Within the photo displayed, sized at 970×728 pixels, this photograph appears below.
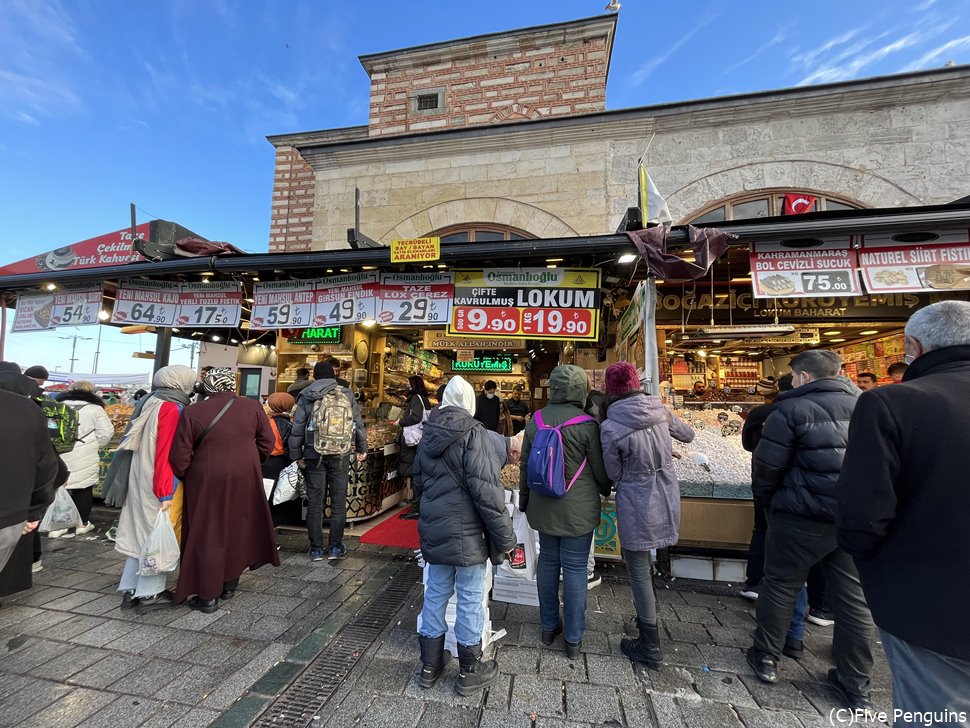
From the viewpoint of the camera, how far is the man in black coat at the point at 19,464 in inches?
102

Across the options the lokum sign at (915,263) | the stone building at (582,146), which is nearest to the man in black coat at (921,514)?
the lokum sign at (915,263)

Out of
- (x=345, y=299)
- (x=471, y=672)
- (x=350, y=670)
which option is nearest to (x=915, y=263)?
(x=471, y=672)

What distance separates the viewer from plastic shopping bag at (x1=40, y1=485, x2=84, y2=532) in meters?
4.92

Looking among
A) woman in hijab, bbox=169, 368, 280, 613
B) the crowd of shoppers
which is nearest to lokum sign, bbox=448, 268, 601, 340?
the crowd of shoppers

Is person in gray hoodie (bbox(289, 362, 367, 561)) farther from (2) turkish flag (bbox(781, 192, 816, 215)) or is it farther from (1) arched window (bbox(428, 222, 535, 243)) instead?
(2) turkish flag (bbox(781, 192, 816, 215))

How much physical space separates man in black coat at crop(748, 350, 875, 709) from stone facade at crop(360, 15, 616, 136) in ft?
26.1

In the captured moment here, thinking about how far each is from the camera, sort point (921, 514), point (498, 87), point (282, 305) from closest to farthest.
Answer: point (921, 514) → point (282, 305) → point (498, 87)

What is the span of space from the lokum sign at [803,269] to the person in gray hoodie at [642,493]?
2.56m

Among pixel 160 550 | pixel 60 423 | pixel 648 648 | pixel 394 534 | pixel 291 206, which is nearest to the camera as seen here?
pixel 648 648

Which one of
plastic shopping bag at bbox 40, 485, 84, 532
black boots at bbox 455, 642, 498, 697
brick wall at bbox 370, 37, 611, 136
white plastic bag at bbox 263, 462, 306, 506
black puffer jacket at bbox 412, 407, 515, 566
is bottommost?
black boots at bbox 455, 642, 498, 697

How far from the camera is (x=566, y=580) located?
2.97m

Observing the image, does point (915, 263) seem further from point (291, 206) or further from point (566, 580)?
point (291, 206)

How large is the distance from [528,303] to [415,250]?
5.16ft

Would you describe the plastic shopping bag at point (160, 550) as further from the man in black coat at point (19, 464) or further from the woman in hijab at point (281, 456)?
the woman in hijab at point (281, 456)
